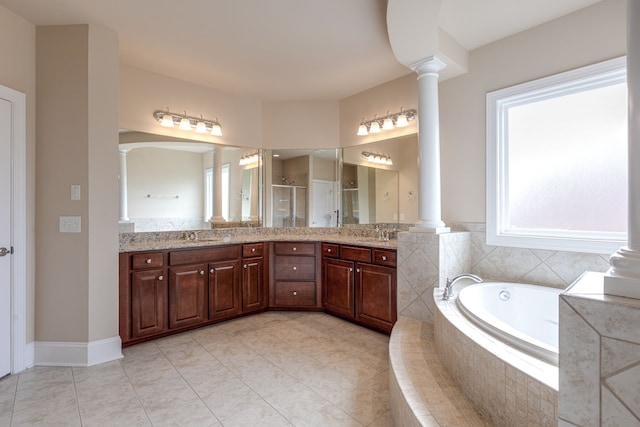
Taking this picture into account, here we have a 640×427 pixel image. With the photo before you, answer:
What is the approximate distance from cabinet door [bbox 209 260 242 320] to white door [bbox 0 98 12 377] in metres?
1.45

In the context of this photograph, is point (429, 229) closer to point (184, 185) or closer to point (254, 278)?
point (254, 278)

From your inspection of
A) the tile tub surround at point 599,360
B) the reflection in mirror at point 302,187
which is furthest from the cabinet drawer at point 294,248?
the tile tub surround at point 599,360

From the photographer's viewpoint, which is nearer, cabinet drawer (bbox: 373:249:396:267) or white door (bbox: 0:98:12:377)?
white door (bbox: 0:98:12:377)

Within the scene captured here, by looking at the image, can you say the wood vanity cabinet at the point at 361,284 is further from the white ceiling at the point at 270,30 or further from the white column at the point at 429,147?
the white ceiling at the point at 270,30

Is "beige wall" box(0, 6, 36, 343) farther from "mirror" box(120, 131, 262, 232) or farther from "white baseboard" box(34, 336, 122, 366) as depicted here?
"mirror" box(120, 131, 262, 232)

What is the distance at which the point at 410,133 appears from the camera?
11.1 feet

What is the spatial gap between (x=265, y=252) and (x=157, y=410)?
6.41ft

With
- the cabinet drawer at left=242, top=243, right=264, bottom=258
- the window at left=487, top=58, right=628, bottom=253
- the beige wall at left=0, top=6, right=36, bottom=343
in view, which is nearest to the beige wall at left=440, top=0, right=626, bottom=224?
the window at left=487, top=58, right=628, bottom=253

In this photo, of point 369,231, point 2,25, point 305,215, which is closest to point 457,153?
point 369,231

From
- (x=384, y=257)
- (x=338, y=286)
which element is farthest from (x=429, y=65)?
(x=338, y=286)

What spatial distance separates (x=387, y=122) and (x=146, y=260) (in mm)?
2746

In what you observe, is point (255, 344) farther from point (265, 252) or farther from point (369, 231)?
point (369, 231)

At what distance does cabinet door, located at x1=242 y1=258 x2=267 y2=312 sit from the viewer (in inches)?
138

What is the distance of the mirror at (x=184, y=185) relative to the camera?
3.26m
